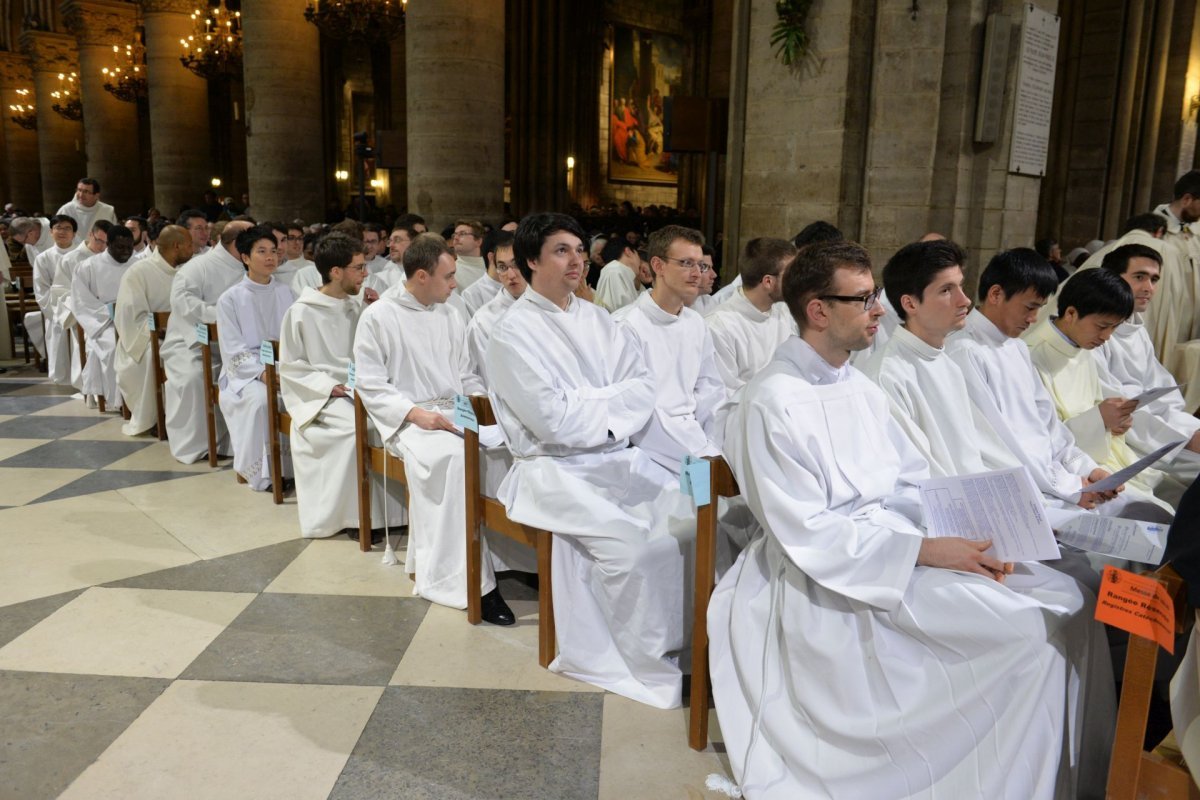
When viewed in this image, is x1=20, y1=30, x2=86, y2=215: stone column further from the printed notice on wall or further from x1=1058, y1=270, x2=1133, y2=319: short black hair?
x1=1058, y1=270, x2=1133, y2=319: short black hair

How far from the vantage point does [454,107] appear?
9.73 meters

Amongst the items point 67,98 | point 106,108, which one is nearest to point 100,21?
point 106,108

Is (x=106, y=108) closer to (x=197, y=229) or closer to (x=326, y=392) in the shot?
(x=197, y=229)

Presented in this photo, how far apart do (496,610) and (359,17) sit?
8.70 metres

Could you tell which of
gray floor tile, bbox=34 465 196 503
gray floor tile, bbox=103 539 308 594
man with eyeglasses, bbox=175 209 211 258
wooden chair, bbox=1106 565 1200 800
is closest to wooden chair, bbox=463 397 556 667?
gray floor tile, bbox=103 539 308 594

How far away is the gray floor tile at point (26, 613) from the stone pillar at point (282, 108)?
9.69m

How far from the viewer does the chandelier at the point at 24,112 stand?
86.3ft

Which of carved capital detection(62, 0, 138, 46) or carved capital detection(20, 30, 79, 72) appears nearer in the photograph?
carved capital detection(62, 0, 138, 46)

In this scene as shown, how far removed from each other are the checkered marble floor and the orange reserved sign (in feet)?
4.37

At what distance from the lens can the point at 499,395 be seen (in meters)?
3.68

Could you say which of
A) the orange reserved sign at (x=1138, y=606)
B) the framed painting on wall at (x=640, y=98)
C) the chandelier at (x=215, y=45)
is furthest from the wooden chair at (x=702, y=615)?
the framed painting on wall at (x=640, y=98)

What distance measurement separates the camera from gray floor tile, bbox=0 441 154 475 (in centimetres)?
641

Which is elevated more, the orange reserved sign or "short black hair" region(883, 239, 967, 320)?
"short black hair" region(883, 239, 967, 320)

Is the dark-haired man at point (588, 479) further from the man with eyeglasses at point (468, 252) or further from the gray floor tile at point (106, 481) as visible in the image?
the man with eyeglasses at point (468, 252)
